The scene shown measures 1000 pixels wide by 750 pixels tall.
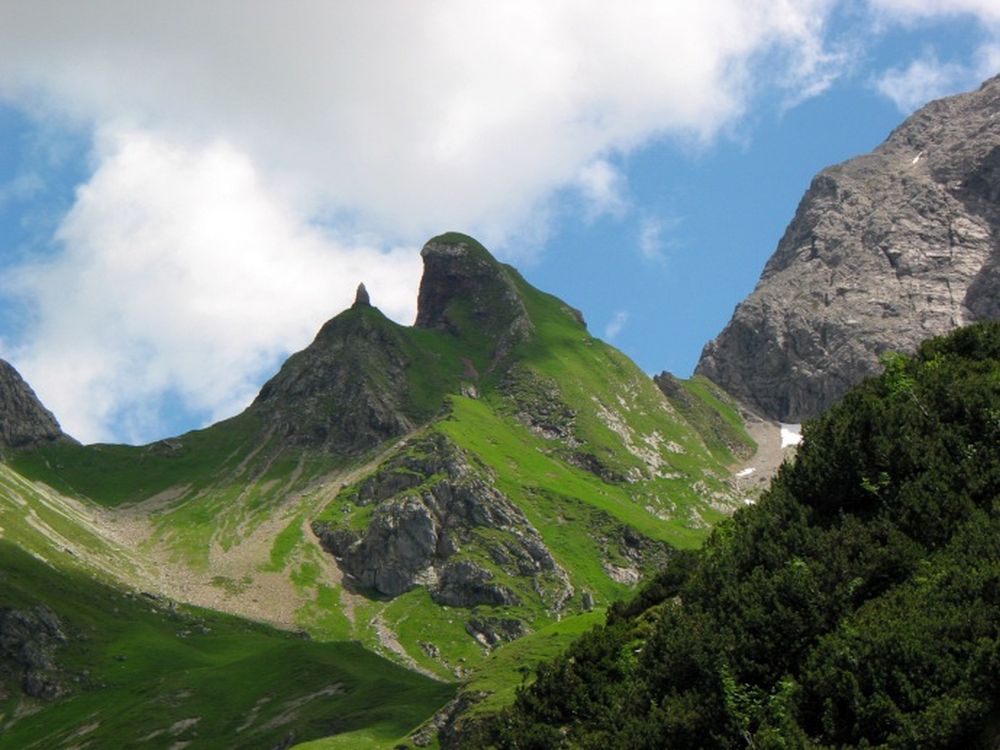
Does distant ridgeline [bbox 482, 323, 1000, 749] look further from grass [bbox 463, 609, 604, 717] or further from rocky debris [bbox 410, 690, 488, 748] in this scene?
grass [bbox 463, 609, 604, 717]

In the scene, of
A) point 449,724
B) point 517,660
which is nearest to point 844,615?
point 449,724

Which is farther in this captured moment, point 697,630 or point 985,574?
point 697,630

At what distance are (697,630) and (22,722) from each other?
18857 cm

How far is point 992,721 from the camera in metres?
30.4

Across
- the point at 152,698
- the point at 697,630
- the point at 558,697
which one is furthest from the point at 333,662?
the point at 697,630

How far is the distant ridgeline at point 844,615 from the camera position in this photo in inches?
1288

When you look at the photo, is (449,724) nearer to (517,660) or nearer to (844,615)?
(517,660)

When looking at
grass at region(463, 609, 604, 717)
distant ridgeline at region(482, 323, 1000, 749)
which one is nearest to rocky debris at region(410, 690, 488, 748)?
grass at region(463, 609, 604, 717)

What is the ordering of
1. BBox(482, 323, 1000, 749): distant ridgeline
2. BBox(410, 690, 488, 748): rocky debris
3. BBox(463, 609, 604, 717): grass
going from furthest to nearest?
BBox(463, 609, 604, 717): grass
BBox(410, 690, 488, 748): rocky debris
BBox(482, 323, 1000, 749): distant ridgeline

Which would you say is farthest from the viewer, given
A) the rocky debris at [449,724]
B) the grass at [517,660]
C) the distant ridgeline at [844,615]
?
the grass at [517,660]

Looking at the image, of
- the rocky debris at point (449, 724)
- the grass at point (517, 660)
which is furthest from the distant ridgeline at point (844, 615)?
the grass at point (517, 660)

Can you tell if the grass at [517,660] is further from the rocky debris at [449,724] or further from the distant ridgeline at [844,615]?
the distant ridgeline at [844,615]

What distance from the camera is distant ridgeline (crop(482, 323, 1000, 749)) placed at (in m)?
32.7

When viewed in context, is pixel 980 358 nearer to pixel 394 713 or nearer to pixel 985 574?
pixel 985 574
